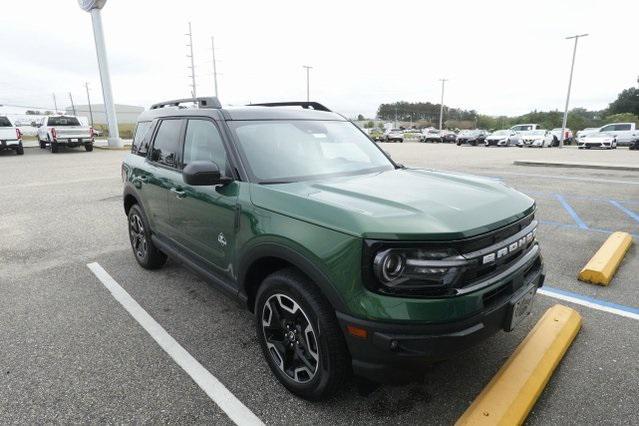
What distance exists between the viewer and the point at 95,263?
198 inches

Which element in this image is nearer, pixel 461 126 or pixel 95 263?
pixel 95 263

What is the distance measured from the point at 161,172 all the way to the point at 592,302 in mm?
4244

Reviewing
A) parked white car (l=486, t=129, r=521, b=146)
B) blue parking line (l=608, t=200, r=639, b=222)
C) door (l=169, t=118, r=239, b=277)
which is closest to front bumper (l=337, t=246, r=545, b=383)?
door (l=169, t=118, r=239, b=277)

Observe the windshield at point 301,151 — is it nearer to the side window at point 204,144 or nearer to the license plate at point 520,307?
the side window at point 204,144

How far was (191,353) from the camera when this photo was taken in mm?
3068

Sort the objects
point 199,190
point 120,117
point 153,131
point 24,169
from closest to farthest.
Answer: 1. point 199,190
2. point 153,131
3. point 24,169
4. point 120,117

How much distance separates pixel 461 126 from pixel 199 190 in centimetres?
10105

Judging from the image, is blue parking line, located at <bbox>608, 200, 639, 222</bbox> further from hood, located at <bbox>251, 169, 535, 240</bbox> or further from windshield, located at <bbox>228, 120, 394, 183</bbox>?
windshield, located at <bbox>228, 120, 394, 183</bbox>

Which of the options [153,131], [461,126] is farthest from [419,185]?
[461,126]

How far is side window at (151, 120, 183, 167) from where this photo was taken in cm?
379

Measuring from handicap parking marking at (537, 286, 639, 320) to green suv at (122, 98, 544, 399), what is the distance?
1.42m

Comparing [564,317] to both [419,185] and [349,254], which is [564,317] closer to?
[419,185]

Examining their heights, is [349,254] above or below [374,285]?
above

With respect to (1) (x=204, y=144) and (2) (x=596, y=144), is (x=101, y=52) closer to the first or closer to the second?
(1) (x=204, y=144)
